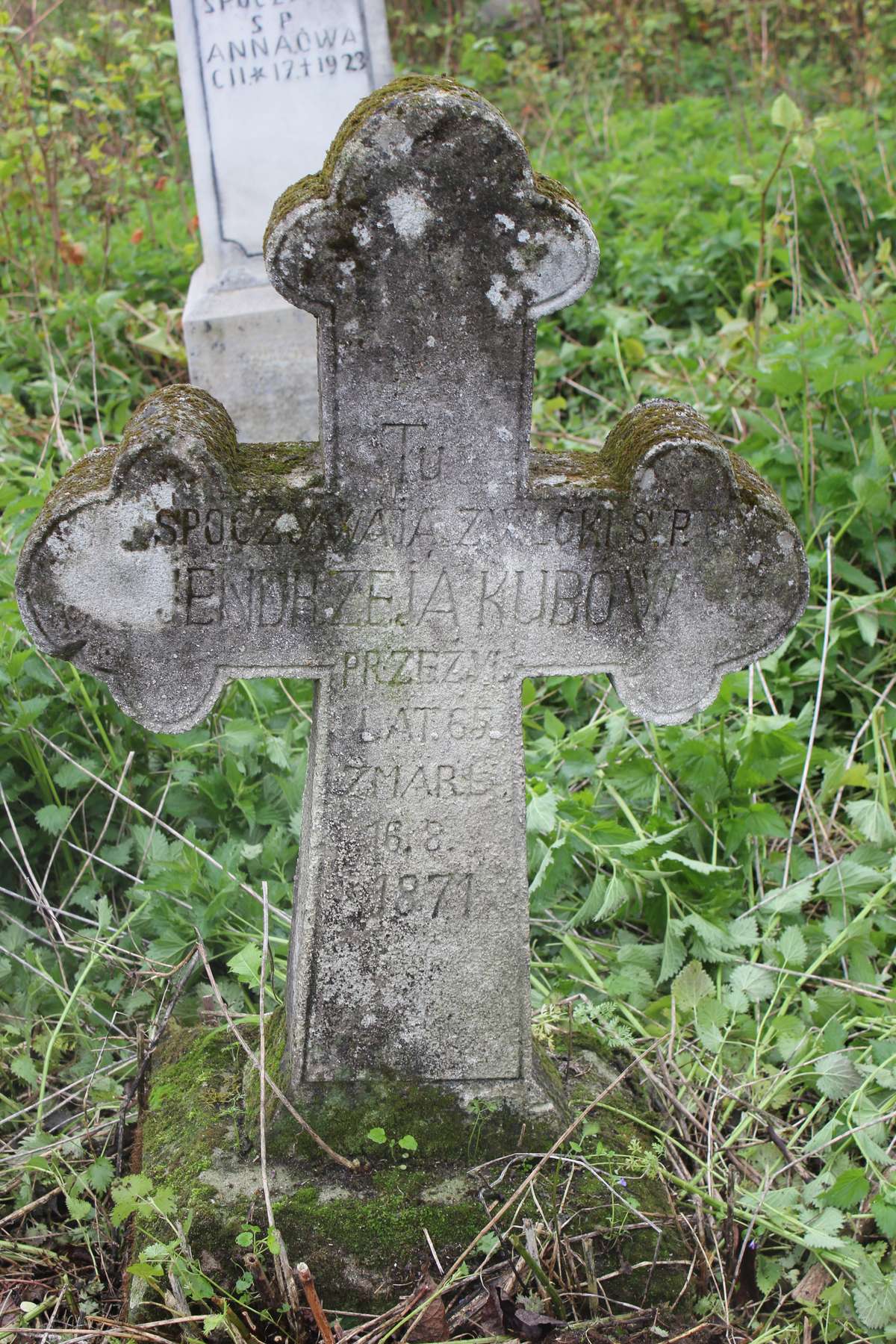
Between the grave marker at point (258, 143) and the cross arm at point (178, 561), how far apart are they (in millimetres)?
2830

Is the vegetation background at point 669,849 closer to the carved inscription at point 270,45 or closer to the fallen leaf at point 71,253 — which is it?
the fallen leaf at point 71,253

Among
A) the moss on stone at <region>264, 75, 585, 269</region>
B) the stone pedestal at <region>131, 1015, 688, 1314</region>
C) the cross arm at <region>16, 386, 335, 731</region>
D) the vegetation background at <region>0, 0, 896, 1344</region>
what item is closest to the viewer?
the moss on stone at <region>264, 75, 585, 269</region>

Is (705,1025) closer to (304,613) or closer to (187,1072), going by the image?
(187,1072)

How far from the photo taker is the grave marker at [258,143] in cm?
472

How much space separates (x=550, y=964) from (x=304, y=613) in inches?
49.4

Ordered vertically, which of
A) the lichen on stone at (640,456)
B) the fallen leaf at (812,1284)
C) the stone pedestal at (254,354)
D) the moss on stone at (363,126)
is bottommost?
the fallen leaf at (812,1284)

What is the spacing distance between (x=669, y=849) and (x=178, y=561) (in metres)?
1.61

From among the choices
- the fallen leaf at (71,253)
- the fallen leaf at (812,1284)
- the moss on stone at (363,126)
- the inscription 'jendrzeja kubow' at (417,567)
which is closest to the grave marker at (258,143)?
the fallen leaf at (71,253)

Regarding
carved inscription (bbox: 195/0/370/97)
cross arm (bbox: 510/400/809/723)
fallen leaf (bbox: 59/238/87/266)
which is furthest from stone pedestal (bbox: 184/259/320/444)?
cross arm (bbox: 510/400/809/723)

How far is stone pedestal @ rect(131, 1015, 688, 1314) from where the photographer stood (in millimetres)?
2166

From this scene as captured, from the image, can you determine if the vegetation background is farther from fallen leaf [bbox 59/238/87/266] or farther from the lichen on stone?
the lichen on stone

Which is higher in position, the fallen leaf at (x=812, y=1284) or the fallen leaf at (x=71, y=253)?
the fallen leaf at (x=71, y=253)

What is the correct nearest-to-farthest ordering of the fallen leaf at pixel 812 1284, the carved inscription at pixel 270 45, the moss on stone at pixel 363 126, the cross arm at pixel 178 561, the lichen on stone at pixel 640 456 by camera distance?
the moss on stone at pixel 363 126
the cross arm at pixel 178 561
the lichen on stone at pixel 640 456
the fallen leaf at pixel 812 1284
the carved inscription at pixel 270 45

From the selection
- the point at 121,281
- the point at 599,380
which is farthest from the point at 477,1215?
the point at 121,281
